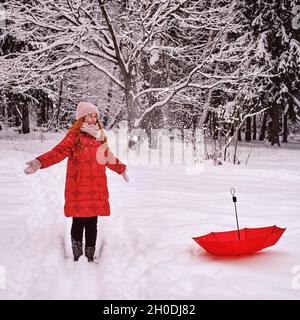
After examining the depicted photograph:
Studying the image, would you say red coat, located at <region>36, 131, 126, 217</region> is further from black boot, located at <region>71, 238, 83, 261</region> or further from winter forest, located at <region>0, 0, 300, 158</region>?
winter forest, located at <region>0, 0, 300, 158</region>

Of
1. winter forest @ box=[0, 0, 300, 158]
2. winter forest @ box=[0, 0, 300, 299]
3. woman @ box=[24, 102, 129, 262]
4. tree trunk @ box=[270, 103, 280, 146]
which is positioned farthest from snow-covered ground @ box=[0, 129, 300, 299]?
tree trunk @ box=[270, 103, 280, 146]

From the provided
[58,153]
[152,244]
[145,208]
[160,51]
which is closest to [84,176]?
[58,153]

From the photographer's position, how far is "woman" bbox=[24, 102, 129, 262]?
3.97 meters

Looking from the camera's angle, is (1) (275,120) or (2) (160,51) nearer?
(2) (160,51)

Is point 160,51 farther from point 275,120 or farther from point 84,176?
point 275,120

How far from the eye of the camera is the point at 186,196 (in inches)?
266

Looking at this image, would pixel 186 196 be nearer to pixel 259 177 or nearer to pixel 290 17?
pixel 259 177

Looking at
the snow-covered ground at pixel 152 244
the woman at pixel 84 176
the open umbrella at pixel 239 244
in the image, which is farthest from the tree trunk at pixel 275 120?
the woman at pixel 84 176

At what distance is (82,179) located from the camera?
3994 mm

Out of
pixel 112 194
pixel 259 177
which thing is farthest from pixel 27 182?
pixel 259 177

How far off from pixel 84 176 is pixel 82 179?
0.12 ft

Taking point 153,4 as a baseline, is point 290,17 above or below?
above
